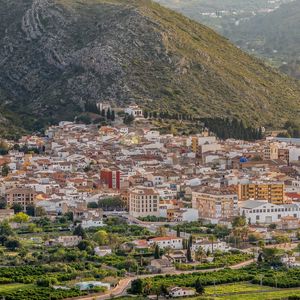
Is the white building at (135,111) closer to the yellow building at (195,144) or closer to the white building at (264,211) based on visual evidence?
the yellow building at (195,144)

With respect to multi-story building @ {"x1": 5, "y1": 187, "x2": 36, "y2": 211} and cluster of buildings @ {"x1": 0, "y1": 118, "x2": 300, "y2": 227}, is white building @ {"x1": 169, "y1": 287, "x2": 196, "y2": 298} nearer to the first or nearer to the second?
cluster of buildings @ {"x1": 0, "y1": 118, "x2": 300, "y2": 227}

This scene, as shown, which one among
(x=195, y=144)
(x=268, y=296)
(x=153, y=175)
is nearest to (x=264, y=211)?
(x=153, y=175)

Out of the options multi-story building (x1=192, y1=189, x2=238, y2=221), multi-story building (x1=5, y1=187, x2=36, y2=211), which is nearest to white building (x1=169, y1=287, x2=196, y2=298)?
multi-story building (x1=192, y1=189, x2=238, y2=221)

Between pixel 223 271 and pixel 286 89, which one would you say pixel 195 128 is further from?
pixel 223 271

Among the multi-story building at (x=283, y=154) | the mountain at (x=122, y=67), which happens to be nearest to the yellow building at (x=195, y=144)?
the multi-story building at (x=283, y=154)

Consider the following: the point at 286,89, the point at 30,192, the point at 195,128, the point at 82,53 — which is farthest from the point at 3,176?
the point at 286,89

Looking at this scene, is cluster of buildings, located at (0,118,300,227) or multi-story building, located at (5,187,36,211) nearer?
cluster of buildings, located at (0,118,300,227)

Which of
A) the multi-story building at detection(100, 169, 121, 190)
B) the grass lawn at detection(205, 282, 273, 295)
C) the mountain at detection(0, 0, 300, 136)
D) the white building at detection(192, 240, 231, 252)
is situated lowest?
the grass lawn at detection(205, 282, 273, 295)
